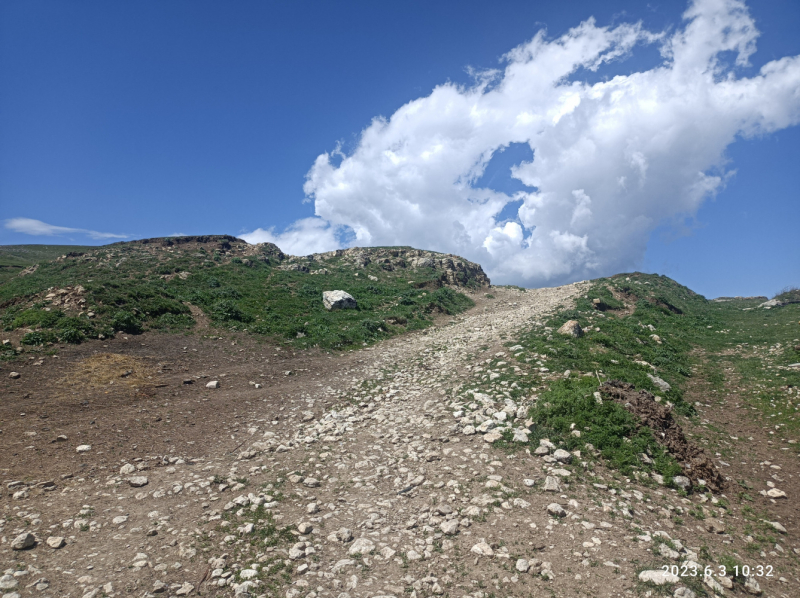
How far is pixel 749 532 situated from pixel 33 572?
462 inches

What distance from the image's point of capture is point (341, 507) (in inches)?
272

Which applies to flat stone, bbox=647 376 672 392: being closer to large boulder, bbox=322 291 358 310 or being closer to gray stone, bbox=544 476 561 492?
gray stone, bbox=544 476 561 492

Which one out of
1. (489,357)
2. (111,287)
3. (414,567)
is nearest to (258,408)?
(414,567)

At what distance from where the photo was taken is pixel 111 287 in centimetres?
2156

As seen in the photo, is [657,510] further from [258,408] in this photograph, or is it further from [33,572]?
[258,408]

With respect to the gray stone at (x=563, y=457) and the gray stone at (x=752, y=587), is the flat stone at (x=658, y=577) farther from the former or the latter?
the gray stone at (x=563, y=457)

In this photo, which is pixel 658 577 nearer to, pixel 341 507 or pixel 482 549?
pixel 482 549

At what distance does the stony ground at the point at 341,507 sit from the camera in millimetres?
5078

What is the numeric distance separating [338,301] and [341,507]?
21466 millimetres

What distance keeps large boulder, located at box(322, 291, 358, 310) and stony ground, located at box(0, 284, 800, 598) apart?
15520 millimetres

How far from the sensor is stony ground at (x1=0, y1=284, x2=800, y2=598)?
508cm

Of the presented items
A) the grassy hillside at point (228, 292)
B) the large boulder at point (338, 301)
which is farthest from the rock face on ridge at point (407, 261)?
the large boulder at point (338, 301)

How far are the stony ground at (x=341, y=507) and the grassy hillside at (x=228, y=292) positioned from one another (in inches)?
270

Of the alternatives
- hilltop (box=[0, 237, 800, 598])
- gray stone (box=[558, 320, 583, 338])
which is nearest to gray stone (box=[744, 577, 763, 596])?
hilltop (box=[0, 237, 800, 598])
